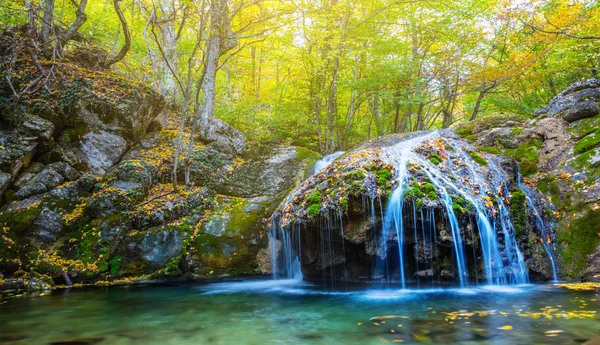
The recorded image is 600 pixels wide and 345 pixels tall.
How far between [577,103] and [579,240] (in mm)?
4416

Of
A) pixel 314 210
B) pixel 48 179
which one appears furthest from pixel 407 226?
pixel 48 179

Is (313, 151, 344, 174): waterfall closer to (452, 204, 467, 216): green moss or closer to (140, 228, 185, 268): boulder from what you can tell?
(140, 228, 185, 268): boulder

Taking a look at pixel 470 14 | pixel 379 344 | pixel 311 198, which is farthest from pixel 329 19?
pixel 379 344

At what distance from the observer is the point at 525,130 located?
30.2ft

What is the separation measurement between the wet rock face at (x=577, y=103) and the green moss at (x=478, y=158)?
2985 millimetres

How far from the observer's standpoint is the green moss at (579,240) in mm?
6293

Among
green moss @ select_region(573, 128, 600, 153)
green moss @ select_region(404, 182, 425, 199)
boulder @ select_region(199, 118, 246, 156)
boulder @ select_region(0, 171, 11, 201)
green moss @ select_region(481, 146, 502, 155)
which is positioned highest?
boulder @ select_region(199, 118, 246, 156)

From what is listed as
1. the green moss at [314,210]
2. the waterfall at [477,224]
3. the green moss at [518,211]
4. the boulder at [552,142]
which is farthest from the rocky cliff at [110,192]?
Answer: the boulder at [552,142]

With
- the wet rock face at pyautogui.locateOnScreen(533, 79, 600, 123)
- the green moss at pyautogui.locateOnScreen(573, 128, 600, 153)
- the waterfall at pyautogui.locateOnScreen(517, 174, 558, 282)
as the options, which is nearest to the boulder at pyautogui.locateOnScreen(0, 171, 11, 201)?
the waterfall at pyautogui.locateOnScreen(517, 174, 558, 282)

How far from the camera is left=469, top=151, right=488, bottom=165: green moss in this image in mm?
7864

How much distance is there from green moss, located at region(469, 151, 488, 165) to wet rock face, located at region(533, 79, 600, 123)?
2.99 meters

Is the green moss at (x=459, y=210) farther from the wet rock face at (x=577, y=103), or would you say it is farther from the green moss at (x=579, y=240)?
the wet rock face at (x=577, y=103)

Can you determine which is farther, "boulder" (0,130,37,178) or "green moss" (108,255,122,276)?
"boulder" (0,130,37,178)

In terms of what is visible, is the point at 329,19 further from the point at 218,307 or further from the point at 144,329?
the point at 144,329
